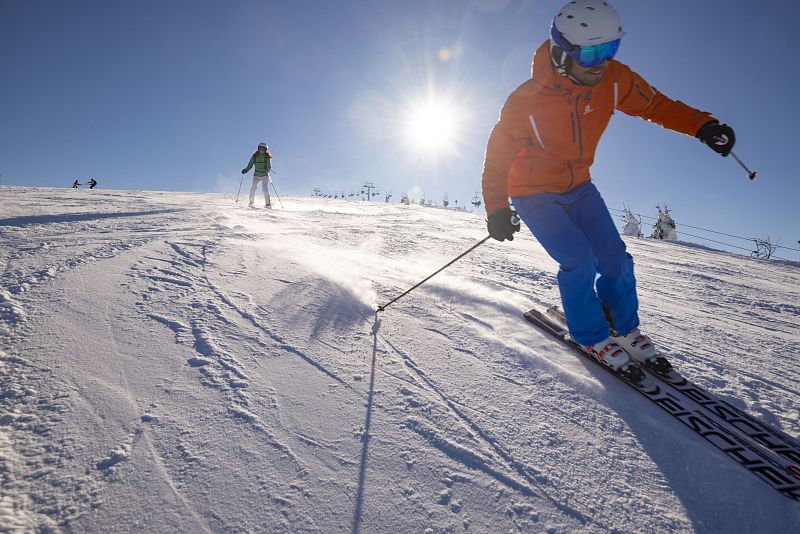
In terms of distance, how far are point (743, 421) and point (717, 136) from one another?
193 centimetres

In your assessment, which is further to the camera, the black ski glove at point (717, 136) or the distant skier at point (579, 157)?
the black ski glove at point (717, 136)

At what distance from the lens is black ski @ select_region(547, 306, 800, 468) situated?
5.67 feet

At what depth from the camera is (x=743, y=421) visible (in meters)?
1.91

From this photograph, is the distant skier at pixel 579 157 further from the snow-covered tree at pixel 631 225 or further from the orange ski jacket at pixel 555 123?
the snow-covered tree at pixel 631 225

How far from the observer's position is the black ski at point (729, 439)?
5.05 ft

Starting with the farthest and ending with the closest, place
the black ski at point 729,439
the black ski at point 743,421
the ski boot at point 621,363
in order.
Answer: the ski boot at point 621,363, the black ski at point 743,421, the black ski at point 729,439

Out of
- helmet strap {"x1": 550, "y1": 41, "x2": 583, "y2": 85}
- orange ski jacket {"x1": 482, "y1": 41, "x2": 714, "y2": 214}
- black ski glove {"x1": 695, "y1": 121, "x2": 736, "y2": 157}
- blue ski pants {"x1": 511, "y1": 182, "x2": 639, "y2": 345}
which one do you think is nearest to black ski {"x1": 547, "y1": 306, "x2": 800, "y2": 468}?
blue ski pants {"x1": 511, "y1": 182, "x2": 639, "y2": 345}

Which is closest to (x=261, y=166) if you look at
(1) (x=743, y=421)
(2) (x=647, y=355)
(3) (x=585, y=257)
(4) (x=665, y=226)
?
(3) (x=585, y=257)

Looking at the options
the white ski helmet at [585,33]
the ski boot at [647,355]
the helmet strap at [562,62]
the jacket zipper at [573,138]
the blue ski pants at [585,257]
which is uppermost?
the white ski helmet at [585,33]

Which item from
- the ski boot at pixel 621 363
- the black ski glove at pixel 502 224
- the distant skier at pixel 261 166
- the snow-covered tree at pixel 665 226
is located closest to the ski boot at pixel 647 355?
the ski boot at pixel 621 363

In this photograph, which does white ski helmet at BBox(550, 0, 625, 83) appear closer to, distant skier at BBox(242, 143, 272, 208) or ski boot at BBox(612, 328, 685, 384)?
ski boot at BBox(612, 328, 685, 384)

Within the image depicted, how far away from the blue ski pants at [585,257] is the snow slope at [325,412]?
35 centimetres

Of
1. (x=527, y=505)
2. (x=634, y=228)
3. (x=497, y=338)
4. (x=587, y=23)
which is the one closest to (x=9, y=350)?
(x=527, y=505)

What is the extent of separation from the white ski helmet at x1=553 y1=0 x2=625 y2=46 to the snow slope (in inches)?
78.5
